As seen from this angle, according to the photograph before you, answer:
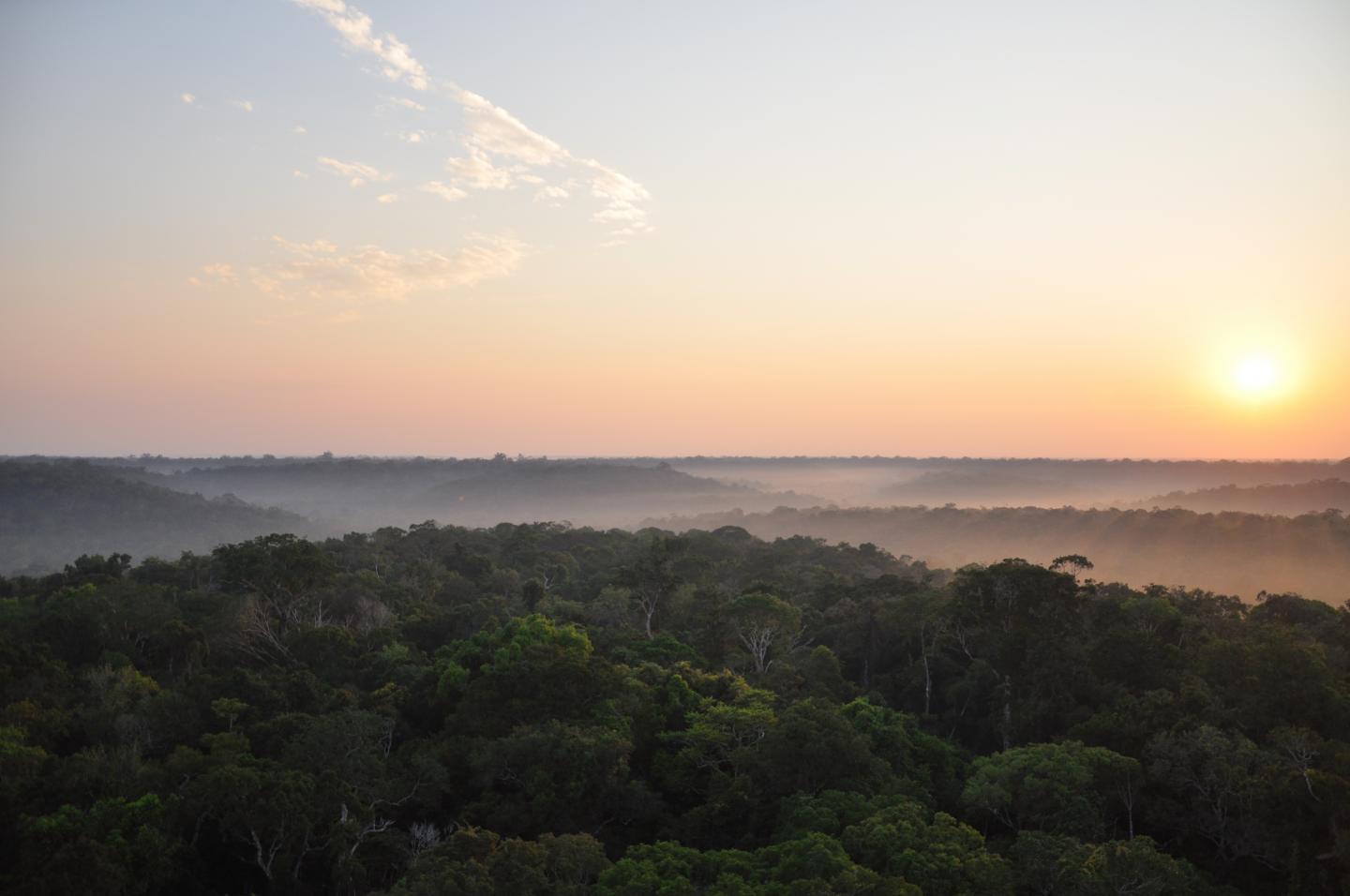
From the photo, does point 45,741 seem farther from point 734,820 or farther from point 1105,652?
point 1105,652

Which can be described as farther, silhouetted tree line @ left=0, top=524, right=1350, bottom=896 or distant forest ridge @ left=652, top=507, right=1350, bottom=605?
distant forest ridge @ left=652, top=507, right=1350, bottom=605

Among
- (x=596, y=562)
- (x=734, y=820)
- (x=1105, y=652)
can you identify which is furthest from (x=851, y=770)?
(x=596, y=562)

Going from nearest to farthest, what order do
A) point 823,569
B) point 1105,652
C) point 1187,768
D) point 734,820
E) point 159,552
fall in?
point 1187,768, point 734,820, point 1105,652, point 823,569, point 159,552

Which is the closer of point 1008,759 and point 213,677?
point 1008,759

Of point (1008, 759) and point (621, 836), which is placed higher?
point (1008, 759)

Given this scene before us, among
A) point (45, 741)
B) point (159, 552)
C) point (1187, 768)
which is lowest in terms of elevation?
point (159, 552)

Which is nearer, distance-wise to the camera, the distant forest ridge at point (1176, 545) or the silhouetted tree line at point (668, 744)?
the silhouetted tree line at point (668, 744)

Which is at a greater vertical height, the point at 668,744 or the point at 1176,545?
the point at 1176,545

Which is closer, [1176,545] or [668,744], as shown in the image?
[668,744]
